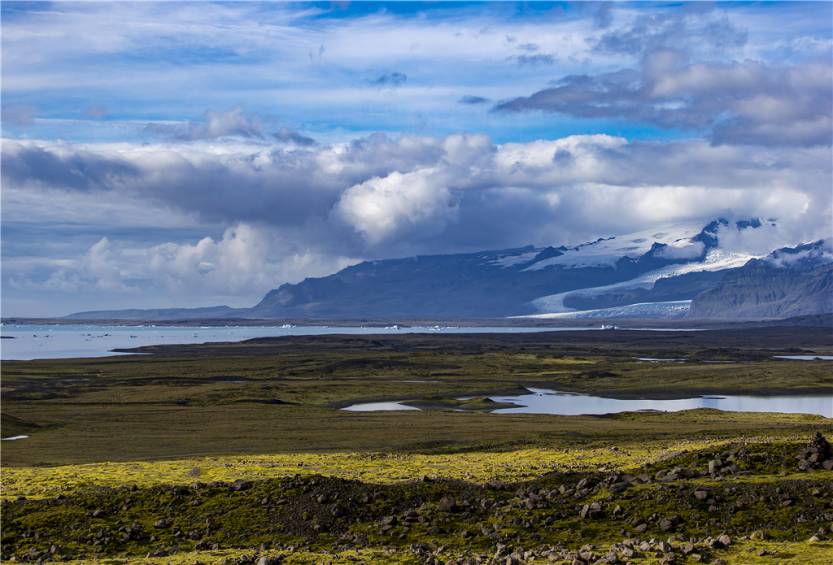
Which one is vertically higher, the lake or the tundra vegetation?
the tundra vegetation

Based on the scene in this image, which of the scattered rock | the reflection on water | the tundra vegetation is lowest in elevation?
the reflection on water

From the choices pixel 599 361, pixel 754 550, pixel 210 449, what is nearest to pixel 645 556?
pixel 754 550

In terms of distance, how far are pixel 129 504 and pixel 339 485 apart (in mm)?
8011

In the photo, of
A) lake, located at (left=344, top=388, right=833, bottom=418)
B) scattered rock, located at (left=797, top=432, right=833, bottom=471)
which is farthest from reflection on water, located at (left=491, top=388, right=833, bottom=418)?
scattered rock, located at (left=797, top=432, right=833, bottom=471)

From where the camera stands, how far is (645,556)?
1121 inches

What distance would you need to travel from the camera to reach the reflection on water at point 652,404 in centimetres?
10751

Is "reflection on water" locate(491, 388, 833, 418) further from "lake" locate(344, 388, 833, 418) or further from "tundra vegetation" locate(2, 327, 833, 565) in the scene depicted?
"tundra vegetation" locate(2, 327, 833, 565)

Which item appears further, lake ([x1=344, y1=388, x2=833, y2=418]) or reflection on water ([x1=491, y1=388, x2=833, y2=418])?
reflection on water ([x1=491, y1=388, x2=833, y2=418])

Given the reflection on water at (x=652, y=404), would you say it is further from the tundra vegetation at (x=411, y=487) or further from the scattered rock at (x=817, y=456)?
the scattered rock at (x=817, y=456)

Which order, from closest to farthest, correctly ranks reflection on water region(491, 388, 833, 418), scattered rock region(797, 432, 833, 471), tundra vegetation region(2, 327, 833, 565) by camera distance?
tundra vegetation region(2, 327, 833, 565) < scattered rock region(797, 432, 833, 471) < reflection on water region(491, 388, 833, 418)

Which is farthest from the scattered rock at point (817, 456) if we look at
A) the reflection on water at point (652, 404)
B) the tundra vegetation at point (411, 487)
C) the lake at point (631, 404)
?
the reflection on water at point (652, 404)

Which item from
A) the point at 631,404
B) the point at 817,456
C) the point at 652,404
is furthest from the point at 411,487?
the point at 652,404

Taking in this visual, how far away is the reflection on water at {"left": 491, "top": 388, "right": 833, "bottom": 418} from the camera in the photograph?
10751 cm

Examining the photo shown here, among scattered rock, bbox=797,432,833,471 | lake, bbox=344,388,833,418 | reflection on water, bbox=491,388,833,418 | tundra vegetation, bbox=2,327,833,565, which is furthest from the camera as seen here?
reflection on water, bbox=491,388,833,418
